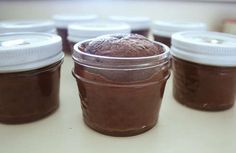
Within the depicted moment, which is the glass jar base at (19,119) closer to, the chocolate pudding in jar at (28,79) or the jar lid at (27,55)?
the chocolate pudding in jar at (28,79)

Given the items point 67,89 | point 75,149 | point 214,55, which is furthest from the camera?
point 67,89

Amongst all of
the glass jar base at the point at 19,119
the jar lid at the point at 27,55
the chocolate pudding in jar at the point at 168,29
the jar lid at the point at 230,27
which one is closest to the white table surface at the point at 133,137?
the glass jar base at the point at 19,119

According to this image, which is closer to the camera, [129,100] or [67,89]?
[129,100]

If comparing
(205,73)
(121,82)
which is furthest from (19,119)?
(205,73)

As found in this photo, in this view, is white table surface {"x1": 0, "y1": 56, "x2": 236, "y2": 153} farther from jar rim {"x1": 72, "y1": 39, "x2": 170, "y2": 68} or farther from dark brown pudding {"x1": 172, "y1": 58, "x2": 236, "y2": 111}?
jar rim {"x1": 72, "y1": 39, "x2": 170, "y2": 68}

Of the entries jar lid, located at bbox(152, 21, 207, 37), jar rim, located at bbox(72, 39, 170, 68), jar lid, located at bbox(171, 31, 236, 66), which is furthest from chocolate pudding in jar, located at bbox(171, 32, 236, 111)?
jar lid, located at bbox(152, 21, 207, 37)

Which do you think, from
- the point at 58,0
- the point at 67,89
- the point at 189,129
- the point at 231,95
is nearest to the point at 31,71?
the point at 67,89

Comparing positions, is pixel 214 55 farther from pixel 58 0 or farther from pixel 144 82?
pixel 58 0
